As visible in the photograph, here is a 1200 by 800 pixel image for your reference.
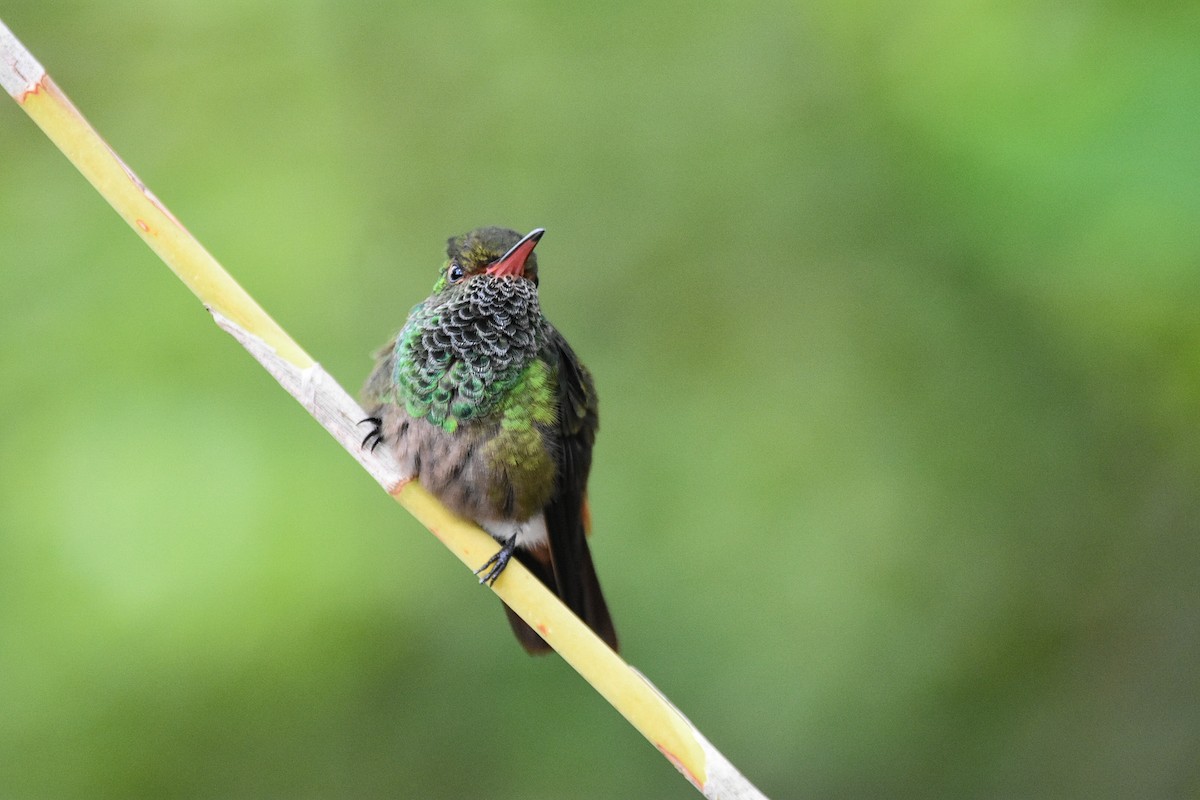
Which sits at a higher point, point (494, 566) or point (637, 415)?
point (494, 566)

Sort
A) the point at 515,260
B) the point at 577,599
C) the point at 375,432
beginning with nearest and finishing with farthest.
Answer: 1. the point at 515,260
2. the point at 375,432
3. the point at 577,599

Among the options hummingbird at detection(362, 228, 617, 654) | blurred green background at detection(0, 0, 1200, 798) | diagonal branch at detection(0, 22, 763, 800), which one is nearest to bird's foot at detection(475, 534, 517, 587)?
diagonal branch at detection(0, 22, 763, 800)

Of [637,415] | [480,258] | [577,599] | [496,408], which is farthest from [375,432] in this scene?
[637,415]

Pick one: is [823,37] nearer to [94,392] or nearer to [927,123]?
[927,123]

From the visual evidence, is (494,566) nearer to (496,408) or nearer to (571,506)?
(496,408)

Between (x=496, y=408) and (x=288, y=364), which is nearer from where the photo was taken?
(x=288, y=364)

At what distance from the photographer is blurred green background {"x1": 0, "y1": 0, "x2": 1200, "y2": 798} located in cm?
320

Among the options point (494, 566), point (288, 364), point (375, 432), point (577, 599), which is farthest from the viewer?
point (577, 599)

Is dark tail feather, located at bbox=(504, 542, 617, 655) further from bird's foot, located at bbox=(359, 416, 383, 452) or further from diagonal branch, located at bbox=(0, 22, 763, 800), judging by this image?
diagonal branch, located at bbox=(0, 22, 763, 800)

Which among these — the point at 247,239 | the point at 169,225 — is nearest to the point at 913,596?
the point at 247,239

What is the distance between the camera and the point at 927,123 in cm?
319

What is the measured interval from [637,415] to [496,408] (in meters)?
1.58

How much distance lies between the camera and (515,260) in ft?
7.10

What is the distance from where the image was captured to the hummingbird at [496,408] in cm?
221
